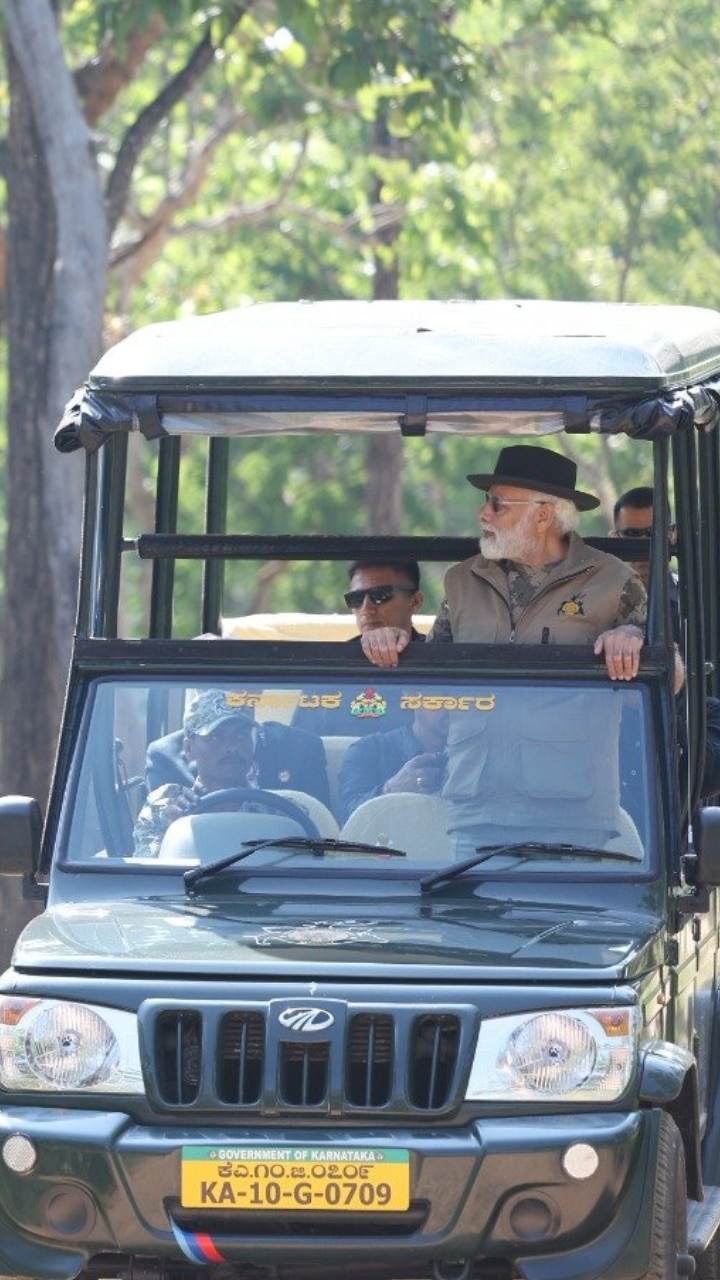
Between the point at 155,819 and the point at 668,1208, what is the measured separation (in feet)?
5.61

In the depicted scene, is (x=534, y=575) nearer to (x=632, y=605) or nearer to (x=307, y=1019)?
(x=632, y=605)

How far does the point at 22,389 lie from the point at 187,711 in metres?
6.62

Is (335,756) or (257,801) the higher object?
(335,756)

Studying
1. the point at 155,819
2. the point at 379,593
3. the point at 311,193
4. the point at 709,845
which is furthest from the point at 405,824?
the point at 311,193

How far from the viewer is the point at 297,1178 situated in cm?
543

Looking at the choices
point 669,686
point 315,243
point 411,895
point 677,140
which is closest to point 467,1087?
point 411,895

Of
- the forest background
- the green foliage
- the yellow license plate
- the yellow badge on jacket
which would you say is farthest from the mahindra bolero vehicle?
the green foliage

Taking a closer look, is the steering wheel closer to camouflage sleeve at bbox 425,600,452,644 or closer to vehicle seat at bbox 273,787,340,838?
vehicle seat at bbox 273,787,340,838

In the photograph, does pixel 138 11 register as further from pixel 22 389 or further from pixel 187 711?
pixel 187 711

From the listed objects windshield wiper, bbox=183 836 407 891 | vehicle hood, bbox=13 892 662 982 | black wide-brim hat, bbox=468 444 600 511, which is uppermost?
black wide-brim hat, bbox=468 444 600 511

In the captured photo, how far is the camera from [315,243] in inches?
866

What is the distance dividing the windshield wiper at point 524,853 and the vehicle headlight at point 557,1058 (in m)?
0.72

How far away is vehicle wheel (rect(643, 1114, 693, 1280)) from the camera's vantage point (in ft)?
18.2

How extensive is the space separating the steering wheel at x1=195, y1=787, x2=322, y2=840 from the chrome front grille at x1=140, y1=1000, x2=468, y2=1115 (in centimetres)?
100
